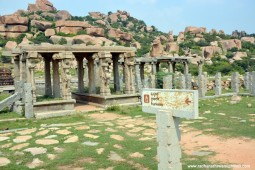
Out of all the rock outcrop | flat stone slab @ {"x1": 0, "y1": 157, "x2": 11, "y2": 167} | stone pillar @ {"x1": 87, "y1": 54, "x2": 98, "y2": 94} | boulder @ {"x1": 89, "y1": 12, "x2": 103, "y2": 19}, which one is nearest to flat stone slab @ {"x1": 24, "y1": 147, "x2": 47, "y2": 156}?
flat stone slab @ {"x1": 0, "y1": 157, "x2": 11, "y2": 167}

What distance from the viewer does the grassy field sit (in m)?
6.22

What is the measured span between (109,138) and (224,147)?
2891mm

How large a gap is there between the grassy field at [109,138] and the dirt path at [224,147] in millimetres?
378

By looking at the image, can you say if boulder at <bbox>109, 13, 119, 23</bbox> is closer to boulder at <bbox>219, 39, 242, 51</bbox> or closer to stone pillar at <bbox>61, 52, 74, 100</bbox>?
boulder at <bbox>219, 39, 242, 51</bbox>

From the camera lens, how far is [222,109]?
42.0 feet

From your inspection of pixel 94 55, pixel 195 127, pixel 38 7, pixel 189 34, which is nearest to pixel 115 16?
pixel 38 7

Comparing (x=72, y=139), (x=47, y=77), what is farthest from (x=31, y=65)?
(x=72, y=139)

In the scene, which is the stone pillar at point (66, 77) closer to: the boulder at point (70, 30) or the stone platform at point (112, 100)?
the stone platform at point (112, 100)

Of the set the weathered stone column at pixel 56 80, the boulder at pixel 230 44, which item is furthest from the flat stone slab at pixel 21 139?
the boulder at pixel 230 44

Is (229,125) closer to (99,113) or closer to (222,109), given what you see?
(222,109)

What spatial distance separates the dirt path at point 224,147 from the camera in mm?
6111

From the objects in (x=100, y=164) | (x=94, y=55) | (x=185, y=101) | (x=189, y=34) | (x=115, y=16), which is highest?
(x=115, y=16)

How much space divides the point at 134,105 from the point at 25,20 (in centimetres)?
5083

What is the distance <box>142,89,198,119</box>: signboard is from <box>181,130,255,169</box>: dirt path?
221 cm
